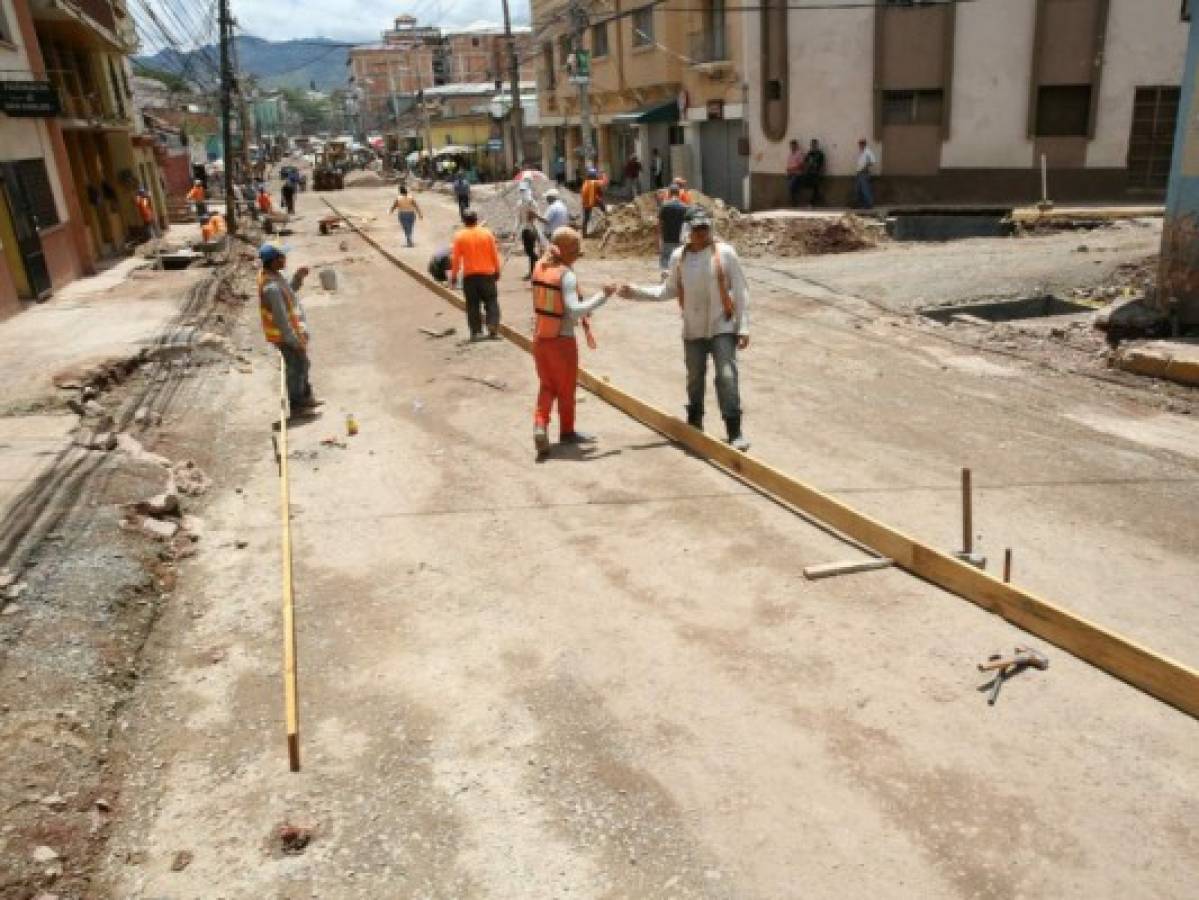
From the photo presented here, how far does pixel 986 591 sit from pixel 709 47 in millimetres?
26775

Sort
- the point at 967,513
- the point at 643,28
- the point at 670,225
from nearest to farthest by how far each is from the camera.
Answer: the point at 967,513
the point at 670,225
the point at 643,28

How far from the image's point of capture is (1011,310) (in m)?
13.5

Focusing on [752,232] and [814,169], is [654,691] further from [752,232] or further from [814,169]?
[814,169]

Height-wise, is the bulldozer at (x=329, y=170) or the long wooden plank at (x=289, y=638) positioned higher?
the bulldozer at (x=329, y=170)

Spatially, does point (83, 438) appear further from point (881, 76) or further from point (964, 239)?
point (881, 76)

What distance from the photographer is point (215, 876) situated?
344cm

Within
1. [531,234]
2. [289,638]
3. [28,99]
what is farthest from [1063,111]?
[289,638]

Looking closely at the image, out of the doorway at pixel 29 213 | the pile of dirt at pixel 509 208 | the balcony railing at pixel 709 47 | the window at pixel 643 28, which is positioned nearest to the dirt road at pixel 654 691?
the doorway at pixel 29 213

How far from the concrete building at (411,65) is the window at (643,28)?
4285 centimetres

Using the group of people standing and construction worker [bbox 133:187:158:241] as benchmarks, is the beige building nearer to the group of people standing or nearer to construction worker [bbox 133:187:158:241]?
the group of people standing

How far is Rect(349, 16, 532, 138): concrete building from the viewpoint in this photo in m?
89.9

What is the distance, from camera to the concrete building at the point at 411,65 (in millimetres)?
89938

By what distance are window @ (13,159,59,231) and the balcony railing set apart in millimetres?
18087

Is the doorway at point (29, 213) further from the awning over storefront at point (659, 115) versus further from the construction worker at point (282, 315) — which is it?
the awning over storefront at point (659, 115)
